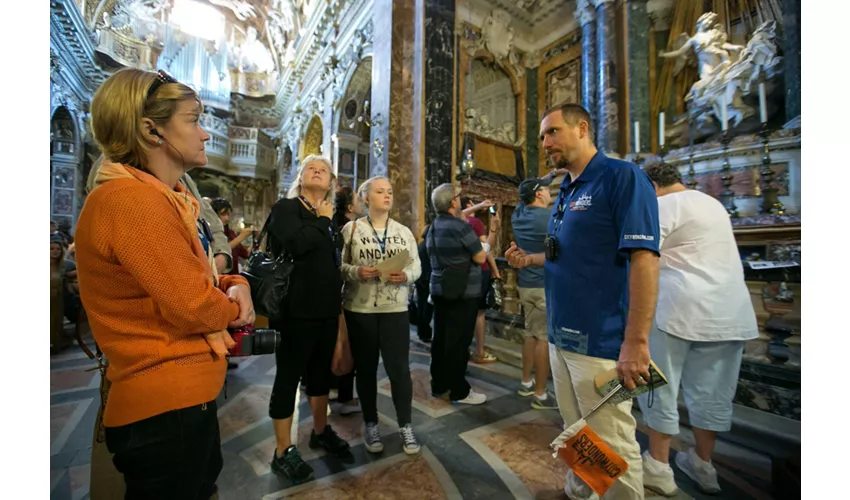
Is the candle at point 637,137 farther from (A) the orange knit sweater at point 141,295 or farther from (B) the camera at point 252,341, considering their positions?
(A) the orange knit sweater at point 141,295

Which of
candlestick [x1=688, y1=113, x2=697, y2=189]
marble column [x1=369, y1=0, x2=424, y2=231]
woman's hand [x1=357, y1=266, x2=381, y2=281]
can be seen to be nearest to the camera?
woman's hand [x1=357, y1=266, x2=381, y2=281]

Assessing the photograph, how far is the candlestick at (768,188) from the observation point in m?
4.56

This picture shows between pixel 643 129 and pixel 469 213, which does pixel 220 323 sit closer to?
pixel 469 213

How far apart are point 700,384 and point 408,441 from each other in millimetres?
1708

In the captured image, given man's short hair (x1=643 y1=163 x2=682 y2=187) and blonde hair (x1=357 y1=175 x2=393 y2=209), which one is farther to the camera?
blonde hair (x1=357 y1=175 x2=393 y2=209)

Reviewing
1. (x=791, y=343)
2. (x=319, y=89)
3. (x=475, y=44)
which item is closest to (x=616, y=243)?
(x=791, y=343)

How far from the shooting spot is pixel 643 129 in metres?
7.00

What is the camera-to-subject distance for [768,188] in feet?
15.9

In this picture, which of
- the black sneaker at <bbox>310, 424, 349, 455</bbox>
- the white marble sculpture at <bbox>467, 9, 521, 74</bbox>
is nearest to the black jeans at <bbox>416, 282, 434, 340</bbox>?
the black sneaker at <bbox>310, 424, 349, 455</bbox>

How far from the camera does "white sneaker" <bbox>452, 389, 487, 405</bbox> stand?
295cm

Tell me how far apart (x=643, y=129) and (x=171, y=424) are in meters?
8.37

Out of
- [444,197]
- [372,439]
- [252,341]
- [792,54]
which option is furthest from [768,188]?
[252,341]

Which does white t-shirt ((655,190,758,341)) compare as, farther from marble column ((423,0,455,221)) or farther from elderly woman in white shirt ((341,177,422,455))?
marble column ((423,0,455,221))

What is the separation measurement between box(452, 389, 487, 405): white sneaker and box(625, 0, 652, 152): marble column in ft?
20.2
